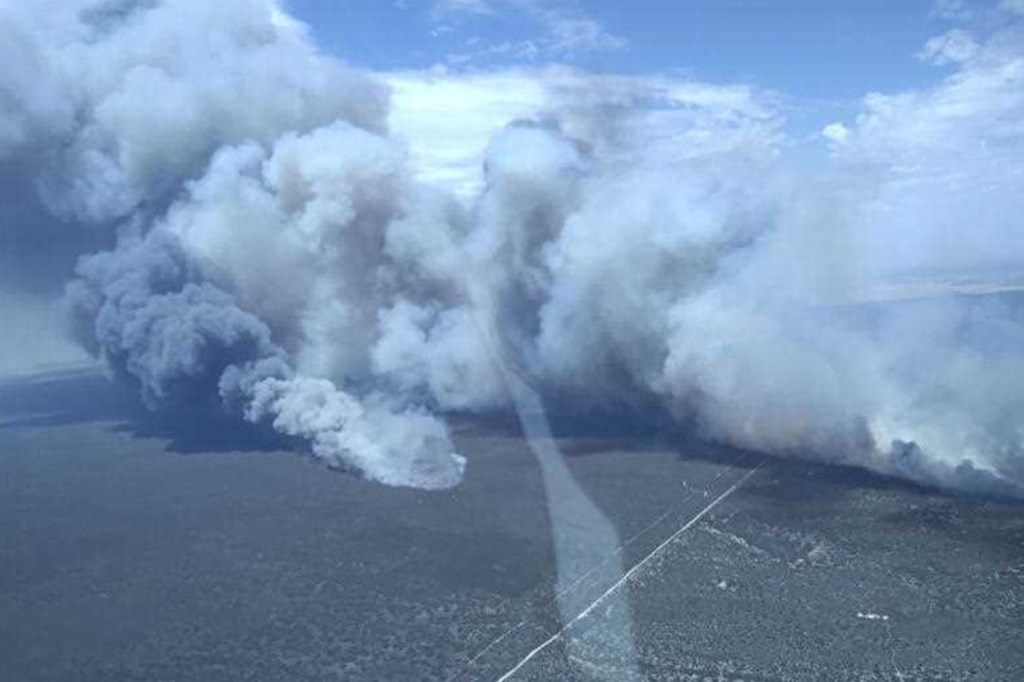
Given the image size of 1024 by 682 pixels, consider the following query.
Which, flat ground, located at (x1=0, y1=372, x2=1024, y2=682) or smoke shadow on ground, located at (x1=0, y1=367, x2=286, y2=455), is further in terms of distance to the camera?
smoke shadow on ground, located at (x1=0, y1=367, x2=286, y2=455)

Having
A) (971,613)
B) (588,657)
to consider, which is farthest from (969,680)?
(588,657)

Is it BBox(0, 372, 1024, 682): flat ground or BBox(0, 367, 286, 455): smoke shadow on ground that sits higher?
BBox(0, 367, 286, 455): smoke shadow on ground

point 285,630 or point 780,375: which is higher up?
point 780,375

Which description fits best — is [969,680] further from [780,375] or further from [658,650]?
[780,375]

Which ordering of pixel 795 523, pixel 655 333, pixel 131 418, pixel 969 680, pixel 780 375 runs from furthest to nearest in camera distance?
pixel 131 418, pixel 655 333, pixel 780 375, pixel 795 523, pixel 969 680

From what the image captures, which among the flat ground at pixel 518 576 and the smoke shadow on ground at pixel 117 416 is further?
the smoke shadow on ground at pixel 117 416
